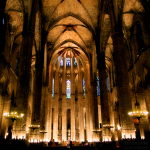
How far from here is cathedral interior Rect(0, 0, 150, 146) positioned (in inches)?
536

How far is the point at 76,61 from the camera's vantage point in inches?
1489

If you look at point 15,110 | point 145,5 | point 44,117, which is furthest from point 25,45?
point 44,117

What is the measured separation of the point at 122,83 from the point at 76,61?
24489 mm

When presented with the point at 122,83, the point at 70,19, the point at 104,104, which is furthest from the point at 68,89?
the point at 122,83

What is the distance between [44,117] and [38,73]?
769 cm

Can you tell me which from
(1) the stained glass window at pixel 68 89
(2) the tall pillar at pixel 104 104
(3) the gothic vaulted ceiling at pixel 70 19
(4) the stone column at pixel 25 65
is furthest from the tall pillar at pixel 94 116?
(4) the stone column at pixel 25 65

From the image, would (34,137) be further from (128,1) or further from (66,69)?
(66,69)

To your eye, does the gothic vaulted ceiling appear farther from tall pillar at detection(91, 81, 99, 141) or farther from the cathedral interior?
tall pillar at detection(91, 81, 99, 141)

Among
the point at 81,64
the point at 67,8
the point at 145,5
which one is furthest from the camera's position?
the point at 81,64

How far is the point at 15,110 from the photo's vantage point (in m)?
12.4

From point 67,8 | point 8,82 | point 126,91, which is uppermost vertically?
point 67,8

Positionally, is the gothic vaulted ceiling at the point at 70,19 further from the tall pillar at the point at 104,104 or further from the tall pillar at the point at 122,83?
the tall pillar at the point at 104,104

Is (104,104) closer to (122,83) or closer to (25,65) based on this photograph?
(122,83)

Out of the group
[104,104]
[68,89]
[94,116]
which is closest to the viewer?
[104,104]
